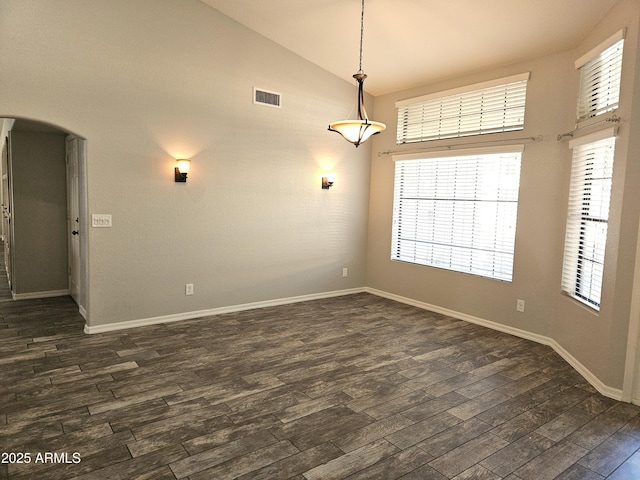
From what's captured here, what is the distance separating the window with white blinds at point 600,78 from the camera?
3545 millimetres

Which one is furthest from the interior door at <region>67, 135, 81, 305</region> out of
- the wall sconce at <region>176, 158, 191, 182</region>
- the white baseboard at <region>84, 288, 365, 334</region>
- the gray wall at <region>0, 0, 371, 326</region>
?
the wall sconce at <region>176, 158, 191, 182</region>

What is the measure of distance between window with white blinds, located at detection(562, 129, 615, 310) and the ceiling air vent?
3412 millimetres

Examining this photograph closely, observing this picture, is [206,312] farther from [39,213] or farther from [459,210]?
[459,210]

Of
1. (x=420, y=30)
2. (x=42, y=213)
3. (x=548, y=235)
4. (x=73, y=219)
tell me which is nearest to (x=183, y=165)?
(x=73, y=219)

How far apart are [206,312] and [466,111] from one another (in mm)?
4042

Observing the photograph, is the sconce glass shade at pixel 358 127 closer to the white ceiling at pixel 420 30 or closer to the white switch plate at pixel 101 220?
the white ceiling at pixel 420 30

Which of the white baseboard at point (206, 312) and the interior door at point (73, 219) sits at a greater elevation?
the interior door at point (73, 219)

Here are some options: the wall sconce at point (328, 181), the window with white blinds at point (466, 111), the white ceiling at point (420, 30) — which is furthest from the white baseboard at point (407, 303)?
the white ceiling at point (420, 30)

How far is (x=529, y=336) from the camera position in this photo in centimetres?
471

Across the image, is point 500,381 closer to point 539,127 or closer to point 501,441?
point 501,441

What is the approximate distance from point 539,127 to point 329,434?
12.6ft

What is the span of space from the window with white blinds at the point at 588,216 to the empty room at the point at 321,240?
3 cm

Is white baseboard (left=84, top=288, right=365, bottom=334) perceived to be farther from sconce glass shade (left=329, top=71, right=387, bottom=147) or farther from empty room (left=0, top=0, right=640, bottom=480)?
sconce glass shade (left=329, top=71, right=387, bottom=147)

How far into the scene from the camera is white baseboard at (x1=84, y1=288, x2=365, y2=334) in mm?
4523
